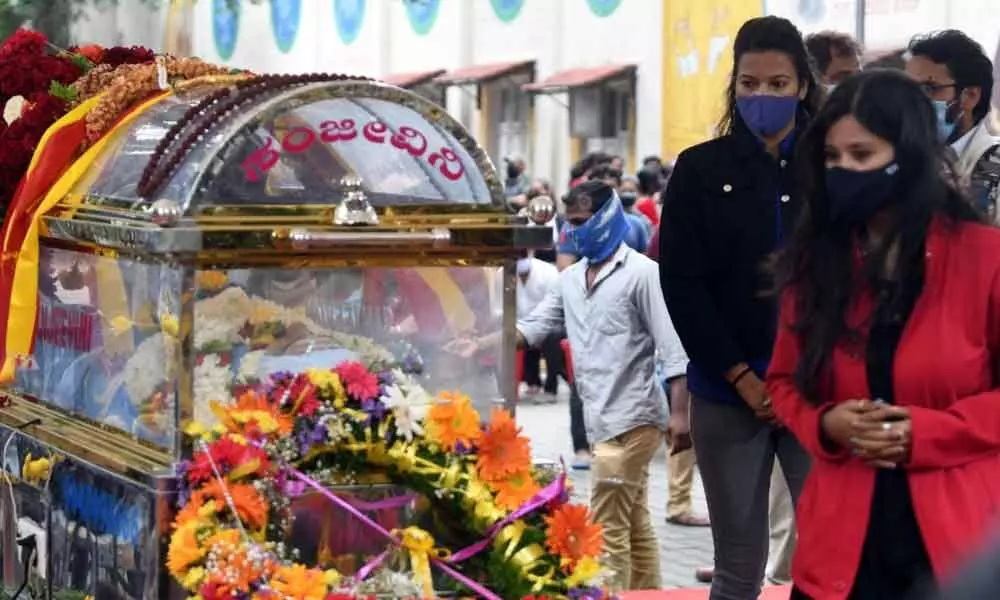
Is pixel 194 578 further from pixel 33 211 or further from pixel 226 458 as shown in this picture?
pixel 33 211

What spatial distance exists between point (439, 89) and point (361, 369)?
970 inches

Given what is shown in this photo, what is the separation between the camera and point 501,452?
184 inches

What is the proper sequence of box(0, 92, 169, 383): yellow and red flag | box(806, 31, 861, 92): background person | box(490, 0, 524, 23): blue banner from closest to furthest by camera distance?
box(0, 92, 169, 383): yellow and red flag, box(806, 31, 861, 92): background person, box(490, 0, 524, 23): blue banner

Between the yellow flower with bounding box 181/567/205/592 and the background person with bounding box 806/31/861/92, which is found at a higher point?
the background person with bounding box 806/31/861/92

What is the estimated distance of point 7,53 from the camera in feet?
20.7

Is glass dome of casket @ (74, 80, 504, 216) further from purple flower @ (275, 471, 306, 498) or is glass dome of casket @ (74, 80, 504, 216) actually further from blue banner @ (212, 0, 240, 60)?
blue banner @ (212, 0, 240, 60)

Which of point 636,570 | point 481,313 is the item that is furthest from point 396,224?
point 636,570

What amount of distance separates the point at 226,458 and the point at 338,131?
1.01 m

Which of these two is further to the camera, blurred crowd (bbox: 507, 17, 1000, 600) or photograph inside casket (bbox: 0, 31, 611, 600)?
photograph inside casket (bbox: 0, 31, 611, 600)

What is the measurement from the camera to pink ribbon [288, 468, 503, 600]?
4.58m

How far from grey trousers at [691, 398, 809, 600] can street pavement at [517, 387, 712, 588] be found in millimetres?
540

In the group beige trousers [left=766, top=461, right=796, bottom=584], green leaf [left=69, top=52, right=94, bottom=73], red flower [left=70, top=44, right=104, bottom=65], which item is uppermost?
red flower [left=70, top=44, right=104, bottom=65]

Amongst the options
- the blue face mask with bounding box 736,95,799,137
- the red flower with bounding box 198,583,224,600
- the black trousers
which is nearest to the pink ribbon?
the red flower with bounding box 198,583,224,600

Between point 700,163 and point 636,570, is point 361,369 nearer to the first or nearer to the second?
point 700,163
